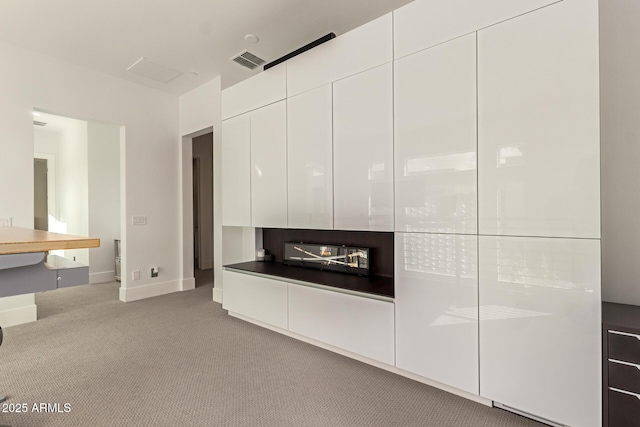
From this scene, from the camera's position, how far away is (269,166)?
3074mm

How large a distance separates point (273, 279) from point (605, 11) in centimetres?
303

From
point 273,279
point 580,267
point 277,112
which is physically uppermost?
point 277,112

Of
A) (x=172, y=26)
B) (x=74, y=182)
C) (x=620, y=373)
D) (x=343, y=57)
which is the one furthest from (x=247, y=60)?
(x=74, y=182)

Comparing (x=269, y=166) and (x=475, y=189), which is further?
(x=269, y=166)

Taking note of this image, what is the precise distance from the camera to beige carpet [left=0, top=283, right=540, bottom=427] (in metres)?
1.71

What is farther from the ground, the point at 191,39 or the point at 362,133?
the point at 191,39

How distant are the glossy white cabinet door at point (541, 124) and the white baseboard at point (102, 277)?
5889 millimetres

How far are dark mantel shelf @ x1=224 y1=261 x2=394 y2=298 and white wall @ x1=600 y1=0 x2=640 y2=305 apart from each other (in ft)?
4.43

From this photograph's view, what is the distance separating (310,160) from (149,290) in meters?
3.19

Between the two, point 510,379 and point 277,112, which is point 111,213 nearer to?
point 277,112

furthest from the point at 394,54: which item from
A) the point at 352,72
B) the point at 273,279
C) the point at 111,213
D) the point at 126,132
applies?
the point at 111,213

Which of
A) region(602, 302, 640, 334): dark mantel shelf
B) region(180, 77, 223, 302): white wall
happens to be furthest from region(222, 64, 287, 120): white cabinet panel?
region(602, 302, 640, 334): dark mantel shelf

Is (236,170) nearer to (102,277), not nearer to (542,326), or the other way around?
(542,326)

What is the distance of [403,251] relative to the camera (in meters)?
2.09
